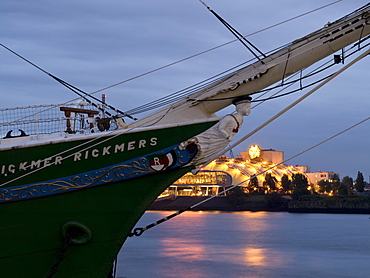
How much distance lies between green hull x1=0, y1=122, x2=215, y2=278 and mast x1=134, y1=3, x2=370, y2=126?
0.55m

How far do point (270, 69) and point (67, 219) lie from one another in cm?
360

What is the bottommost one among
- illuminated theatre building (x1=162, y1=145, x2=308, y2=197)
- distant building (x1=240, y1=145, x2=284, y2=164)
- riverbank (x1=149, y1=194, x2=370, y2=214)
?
riverbank (x1=149, y1=194, x2=370, y2=214)

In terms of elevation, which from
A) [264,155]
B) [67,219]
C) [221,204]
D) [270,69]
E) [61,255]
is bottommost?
[61,255]

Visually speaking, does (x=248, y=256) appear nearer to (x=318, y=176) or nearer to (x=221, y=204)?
(x=221, y=204)

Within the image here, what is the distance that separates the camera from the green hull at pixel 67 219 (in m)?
8.79

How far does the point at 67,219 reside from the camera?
29.0ft

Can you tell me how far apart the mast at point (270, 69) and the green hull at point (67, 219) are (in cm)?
55

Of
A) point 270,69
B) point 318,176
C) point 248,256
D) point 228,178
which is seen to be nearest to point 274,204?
point 228,178

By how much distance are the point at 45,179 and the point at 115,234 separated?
1.27 meters

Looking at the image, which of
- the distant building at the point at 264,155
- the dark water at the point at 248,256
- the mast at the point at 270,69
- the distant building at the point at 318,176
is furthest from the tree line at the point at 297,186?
the mast at the point at 270,69

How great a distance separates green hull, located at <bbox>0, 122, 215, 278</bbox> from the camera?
879 cm

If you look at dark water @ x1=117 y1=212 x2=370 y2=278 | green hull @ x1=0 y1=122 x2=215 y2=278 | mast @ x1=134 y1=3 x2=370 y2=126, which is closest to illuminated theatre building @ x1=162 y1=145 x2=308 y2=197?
dark water @ x1=117 y1=212 x2=370 y2=278

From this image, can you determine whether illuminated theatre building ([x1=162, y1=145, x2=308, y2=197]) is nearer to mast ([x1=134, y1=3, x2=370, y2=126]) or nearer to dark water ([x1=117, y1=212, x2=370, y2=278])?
dark water ([x1=117, y1=212, x2=370, y2=278])

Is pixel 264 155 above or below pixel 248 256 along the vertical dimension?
above
